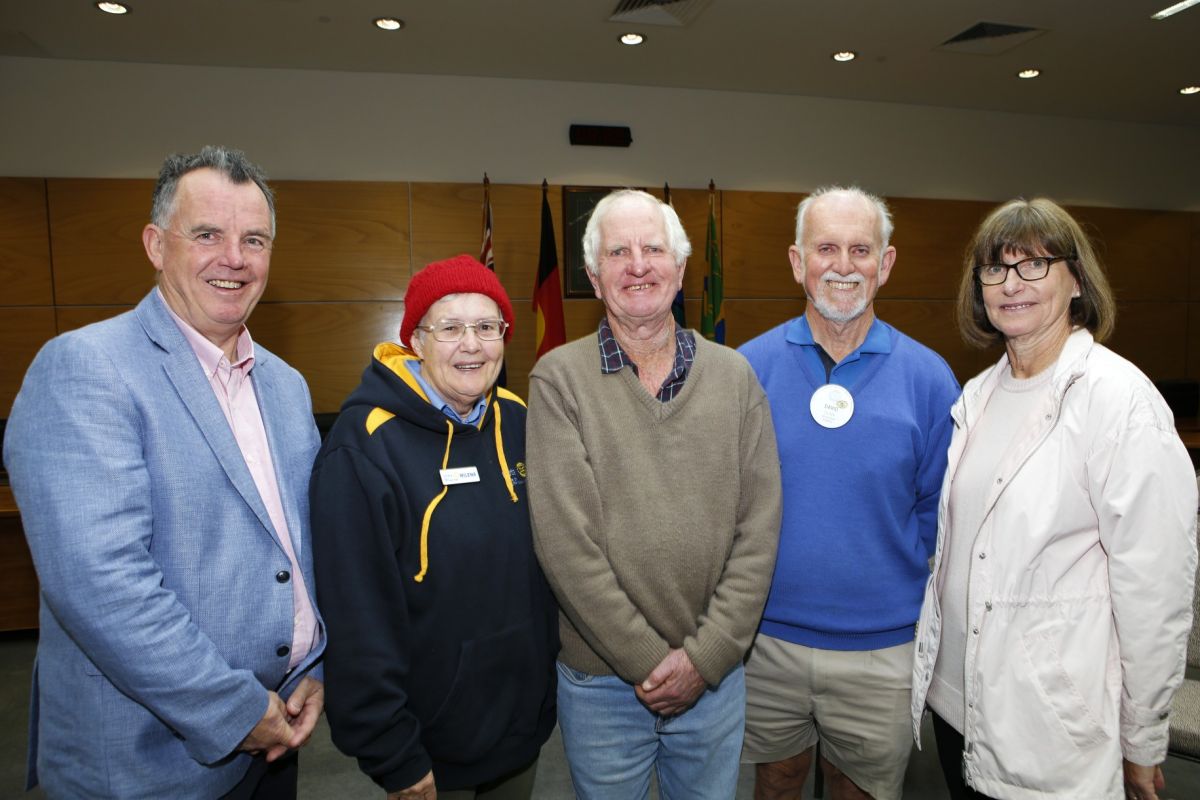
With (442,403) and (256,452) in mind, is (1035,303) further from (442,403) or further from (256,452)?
(256,452)

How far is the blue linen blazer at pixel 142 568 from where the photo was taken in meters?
1.10

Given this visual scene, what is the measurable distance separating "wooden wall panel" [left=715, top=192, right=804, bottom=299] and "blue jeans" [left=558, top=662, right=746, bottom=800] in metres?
4.66

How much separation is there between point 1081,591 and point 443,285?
142 cm

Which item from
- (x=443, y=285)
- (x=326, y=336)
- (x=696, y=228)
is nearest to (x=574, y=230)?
(x=696, y=228)

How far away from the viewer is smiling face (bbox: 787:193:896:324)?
1772mm

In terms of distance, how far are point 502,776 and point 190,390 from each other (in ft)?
3.32

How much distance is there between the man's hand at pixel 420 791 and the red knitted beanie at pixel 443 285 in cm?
88

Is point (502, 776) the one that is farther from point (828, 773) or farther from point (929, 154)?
point (929, 154)

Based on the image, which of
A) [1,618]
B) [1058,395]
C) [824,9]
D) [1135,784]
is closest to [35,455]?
[1058,395]

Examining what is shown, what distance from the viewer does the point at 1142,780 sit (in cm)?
134

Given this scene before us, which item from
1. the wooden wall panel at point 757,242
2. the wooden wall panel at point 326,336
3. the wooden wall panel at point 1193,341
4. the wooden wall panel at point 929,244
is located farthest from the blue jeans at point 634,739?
the wooden wall panel at point 1193,341

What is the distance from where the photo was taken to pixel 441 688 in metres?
1.35

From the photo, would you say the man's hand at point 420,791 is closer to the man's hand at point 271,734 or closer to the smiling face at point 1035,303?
the man's hand at point 271,734

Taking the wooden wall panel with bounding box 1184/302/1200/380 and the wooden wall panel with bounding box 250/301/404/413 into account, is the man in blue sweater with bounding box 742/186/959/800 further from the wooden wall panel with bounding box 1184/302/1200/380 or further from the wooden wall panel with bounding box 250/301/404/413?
the wooden wall panel with bounding box 1184/302/1200/380
